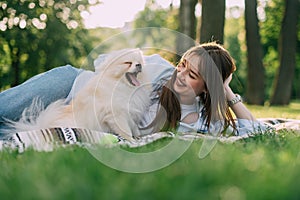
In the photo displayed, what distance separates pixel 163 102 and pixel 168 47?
0.53 metres

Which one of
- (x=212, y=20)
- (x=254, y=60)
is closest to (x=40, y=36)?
(x=254, y=60)

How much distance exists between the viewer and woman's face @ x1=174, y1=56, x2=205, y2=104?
3.91 metres

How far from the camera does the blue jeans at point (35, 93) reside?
164 inches

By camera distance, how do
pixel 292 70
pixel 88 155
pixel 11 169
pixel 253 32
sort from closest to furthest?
1. pixel 11 169
2. pixel 88 155
3. pixel 253 32
4. pixel 292 70

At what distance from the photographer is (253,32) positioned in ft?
48.7

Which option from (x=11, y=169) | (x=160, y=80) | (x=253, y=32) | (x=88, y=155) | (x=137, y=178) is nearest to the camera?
(x=137, y=178)

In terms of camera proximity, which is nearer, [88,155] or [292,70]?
[88,155]

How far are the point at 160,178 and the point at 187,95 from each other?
2459mm

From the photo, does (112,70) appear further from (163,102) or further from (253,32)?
(253,32)

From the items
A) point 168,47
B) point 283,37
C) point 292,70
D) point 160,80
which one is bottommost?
point 292,70

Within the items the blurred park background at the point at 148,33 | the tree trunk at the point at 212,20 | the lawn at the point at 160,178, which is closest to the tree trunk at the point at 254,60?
the blurred park background at the point at 148,33

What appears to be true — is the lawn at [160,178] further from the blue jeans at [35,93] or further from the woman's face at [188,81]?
the blue jeans at [35,93]

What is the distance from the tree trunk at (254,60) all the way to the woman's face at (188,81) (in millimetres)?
10918

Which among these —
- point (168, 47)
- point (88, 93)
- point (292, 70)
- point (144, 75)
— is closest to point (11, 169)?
point (88, 93)
